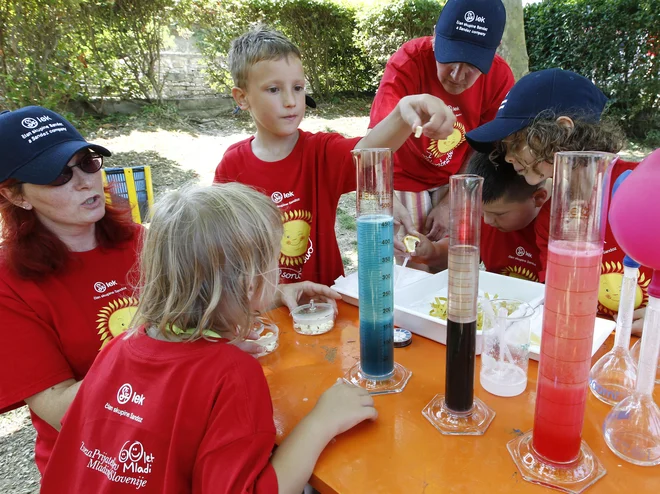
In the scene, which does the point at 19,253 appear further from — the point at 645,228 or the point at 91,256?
the point at 645,228

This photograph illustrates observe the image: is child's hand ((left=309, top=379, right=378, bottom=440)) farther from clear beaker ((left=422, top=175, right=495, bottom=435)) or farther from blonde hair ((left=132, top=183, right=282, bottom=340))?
blonde hair ((left=132, top=183, right=282, bottom=340))

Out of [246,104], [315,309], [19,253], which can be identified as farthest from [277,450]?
[246,104]

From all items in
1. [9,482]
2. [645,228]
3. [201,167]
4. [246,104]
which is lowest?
[9,482]

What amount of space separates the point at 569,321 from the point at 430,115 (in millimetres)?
841

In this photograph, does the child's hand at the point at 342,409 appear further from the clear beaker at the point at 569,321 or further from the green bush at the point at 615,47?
the green bush at the point at 615,47

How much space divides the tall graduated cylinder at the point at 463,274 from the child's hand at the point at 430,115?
0.53 meters

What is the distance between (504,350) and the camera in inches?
43.9

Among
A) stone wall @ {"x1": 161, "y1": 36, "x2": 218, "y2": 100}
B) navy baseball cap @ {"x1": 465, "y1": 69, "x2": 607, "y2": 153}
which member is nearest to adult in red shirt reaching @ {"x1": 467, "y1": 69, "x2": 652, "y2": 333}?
navy baseball cap @ {"x1": 465, "y1": 69, "x2": 607, "y2": 153}

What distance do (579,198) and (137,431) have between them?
0.92 metres

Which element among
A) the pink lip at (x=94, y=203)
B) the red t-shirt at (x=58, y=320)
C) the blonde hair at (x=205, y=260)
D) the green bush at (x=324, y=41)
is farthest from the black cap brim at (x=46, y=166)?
the green bush at (x=324, y=41)

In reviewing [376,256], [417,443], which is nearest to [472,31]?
[376,256]

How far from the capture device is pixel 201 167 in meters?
6.55

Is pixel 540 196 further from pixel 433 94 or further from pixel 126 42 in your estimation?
pixel 126 42

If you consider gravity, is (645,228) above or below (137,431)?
above
